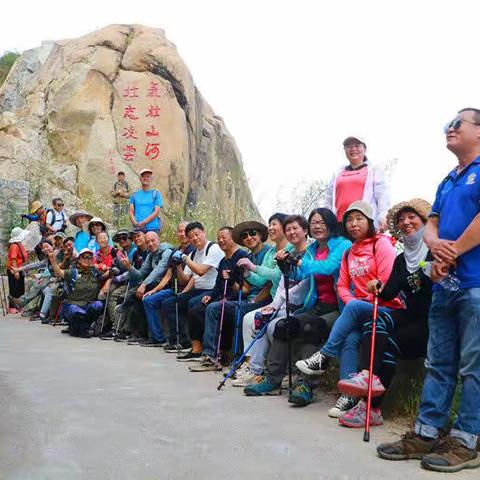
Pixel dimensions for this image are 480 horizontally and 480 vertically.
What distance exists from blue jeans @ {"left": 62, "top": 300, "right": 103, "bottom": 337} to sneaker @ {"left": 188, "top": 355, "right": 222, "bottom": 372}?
2885 millimetres

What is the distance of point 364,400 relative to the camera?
4012mm

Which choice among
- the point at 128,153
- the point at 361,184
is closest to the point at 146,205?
the point at 128,153

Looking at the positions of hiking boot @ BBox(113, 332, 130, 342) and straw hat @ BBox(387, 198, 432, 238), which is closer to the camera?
straw hat @ BBox(387, 198, 432, 238)

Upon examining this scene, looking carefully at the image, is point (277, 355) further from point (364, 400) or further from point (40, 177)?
point (40, 177)

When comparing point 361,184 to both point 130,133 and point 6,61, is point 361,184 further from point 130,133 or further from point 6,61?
point 6,61

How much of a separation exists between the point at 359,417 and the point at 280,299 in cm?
170

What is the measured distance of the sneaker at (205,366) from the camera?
5.91 meters

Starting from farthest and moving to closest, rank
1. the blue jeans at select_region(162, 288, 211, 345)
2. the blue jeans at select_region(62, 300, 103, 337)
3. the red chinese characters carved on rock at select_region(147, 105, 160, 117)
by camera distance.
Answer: the red chinese characters carved on rock at select_region(147, 105, 160, 117), the blue jeans at select_region(62, 300, 103, 337), the blue jeans at select_region(162, 288, 211, 345)

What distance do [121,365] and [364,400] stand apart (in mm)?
2914

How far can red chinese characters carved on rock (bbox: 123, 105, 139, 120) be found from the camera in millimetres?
15344

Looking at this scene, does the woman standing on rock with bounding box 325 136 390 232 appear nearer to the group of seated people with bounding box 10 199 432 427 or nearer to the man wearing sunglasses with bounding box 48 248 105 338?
the group of seated people with bounding box 10 199 432 427

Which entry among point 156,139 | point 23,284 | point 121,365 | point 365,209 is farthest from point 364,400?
point 156,139

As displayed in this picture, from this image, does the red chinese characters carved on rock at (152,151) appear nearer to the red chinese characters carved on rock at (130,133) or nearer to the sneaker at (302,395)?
the red chinese characters carved on rock at (130,133)

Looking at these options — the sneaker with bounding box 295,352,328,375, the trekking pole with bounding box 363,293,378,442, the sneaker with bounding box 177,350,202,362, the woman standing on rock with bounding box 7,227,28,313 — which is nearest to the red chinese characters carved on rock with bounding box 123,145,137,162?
the woman standing on rock with bounding box 7,227,28,313
